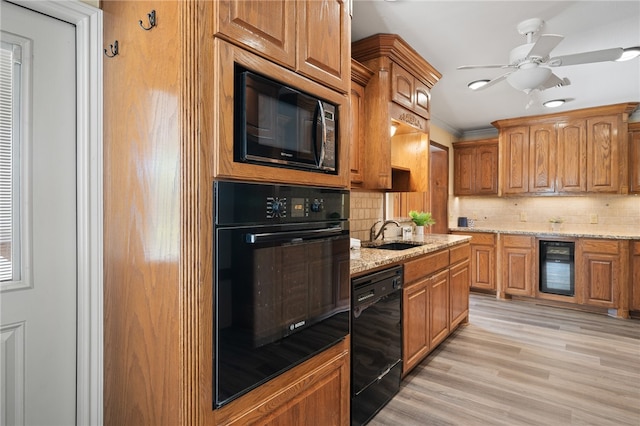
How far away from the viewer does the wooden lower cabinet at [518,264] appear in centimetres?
468

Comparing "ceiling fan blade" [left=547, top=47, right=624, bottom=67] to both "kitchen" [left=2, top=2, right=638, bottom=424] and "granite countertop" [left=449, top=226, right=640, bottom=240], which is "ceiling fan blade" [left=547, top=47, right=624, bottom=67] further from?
"granite countertop" [left=449, top=226, right=640, bottom=240]

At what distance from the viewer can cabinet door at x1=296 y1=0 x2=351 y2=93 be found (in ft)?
4.44

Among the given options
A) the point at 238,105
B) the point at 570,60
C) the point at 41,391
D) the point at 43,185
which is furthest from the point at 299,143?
the point at 570,60

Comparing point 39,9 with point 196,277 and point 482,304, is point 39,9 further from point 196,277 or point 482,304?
point 482,304

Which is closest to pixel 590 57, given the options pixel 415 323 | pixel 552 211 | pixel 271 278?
pixel 415 323

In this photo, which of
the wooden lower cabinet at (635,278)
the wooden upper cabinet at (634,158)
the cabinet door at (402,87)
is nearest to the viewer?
the cabinet door at (402,87)

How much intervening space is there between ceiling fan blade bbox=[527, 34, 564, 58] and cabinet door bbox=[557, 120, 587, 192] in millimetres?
2955

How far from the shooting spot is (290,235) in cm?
128

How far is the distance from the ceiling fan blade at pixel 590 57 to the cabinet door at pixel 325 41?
160 centimetres

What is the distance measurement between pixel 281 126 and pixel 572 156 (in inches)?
192

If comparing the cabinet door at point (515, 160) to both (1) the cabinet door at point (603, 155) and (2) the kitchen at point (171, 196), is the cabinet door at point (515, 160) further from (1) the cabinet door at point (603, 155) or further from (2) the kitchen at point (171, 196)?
(2) the kitchen at point (171, 196)

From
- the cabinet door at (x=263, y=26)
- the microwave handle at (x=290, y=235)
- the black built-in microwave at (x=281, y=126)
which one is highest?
the cabinet door at (x=263, y=26)

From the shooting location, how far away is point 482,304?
4680 millimetres

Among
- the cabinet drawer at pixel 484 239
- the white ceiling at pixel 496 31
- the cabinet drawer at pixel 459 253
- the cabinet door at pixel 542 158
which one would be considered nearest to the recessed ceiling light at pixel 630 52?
the white ceiling at pixel 496 31
